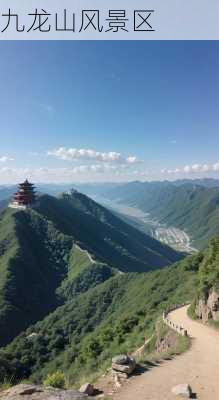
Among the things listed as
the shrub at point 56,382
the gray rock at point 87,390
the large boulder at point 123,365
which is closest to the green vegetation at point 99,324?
the shrub at point 56,382

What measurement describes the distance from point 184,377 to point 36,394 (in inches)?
340

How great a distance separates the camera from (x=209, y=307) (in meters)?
35.1

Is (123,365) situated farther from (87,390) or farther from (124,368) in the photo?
(87,390)

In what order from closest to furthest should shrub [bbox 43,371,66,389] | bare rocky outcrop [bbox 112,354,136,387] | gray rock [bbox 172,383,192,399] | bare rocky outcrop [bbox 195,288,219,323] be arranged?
gray rock [bbox 172,383,192,399] → bare rocky outcrop [bbox 112,354,136,387] → shrub [bbox 43,371,66,389] → bare rocky outcrop [bbox 195,288,219,323]

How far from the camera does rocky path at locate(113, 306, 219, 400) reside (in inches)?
650

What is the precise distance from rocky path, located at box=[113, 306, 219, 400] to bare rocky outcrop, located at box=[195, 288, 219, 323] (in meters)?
5.25

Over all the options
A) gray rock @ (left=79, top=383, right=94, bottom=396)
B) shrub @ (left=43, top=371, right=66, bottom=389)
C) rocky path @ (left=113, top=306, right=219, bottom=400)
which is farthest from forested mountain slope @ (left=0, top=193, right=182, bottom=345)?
gray rock @ (left=79, top=383, right=94, bottom=396)

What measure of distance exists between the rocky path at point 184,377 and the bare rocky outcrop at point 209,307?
5.25 meters

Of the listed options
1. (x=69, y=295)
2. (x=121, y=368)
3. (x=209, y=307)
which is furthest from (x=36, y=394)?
(x=69, y=295)

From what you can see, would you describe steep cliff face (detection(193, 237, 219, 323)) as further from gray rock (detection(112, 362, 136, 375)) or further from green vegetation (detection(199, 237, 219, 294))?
gray rock (detection(112, 362, 136, 375))

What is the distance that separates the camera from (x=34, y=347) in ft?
235

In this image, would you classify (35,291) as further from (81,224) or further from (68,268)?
(81,224)

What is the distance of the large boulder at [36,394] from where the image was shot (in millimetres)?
13594

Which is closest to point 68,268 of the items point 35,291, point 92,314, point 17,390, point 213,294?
point 35,291
